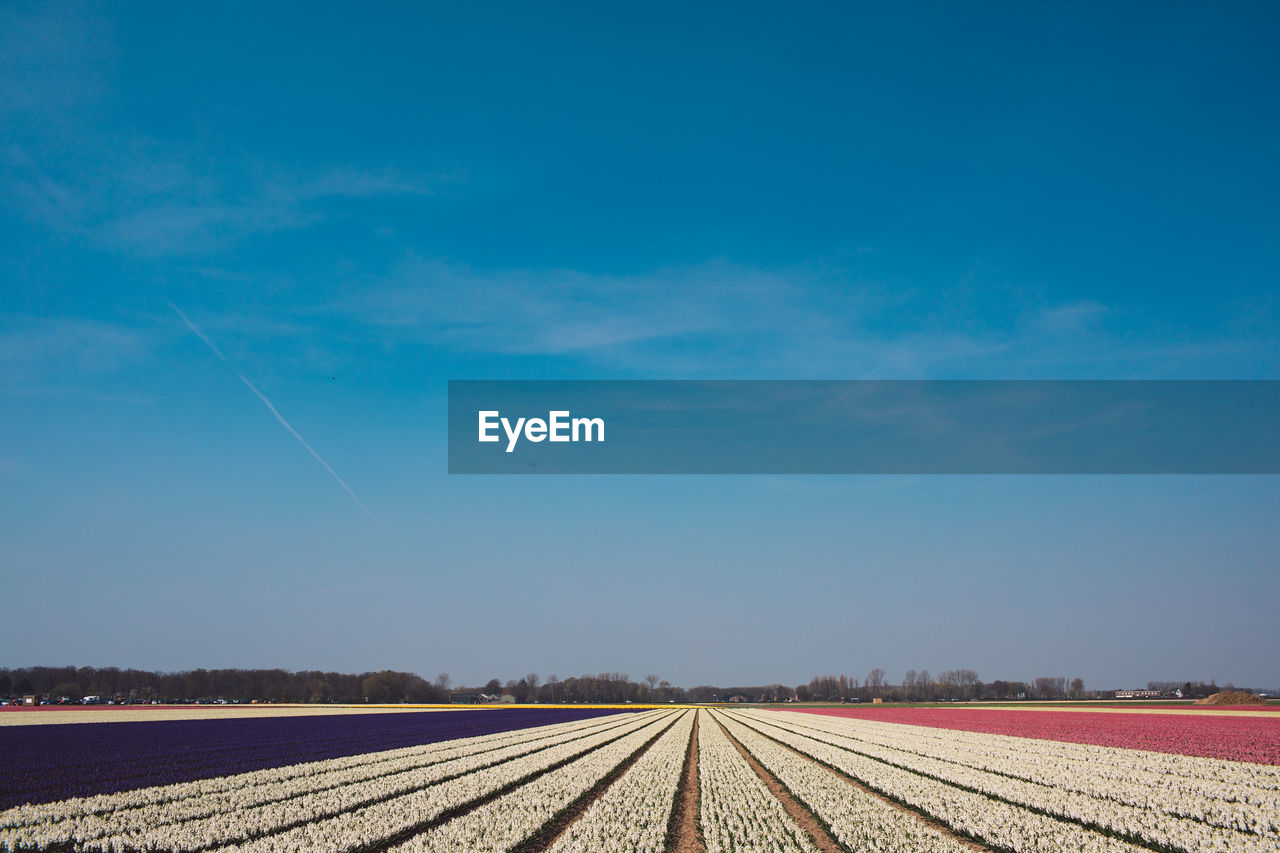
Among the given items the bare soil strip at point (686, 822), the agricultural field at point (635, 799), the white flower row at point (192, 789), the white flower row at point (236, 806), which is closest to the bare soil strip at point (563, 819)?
the agricultural field at point (635, 799)

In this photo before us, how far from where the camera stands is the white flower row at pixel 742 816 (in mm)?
16375

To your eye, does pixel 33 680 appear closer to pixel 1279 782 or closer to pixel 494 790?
pixel 494 790

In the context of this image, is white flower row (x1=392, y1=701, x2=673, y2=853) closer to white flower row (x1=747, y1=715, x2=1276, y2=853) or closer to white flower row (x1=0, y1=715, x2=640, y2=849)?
white flower row (x1=0, y1=715, x2=640, y2=849)

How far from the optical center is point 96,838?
54.2 ft

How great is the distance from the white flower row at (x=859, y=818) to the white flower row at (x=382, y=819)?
9155 millimetres

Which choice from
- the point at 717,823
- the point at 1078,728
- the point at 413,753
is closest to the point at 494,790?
the point at 717,823

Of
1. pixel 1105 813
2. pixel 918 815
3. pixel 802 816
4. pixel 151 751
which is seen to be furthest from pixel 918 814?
pixel 151 751

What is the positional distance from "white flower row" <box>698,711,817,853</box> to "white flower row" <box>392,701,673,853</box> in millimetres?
3754

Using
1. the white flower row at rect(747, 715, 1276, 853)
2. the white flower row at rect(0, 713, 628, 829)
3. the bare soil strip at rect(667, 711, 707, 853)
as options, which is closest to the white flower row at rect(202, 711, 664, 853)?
the white flower row at rect(0, 713, 628, 829)

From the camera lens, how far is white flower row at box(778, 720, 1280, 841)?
18609 mm

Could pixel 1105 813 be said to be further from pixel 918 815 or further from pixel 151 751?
pixel 151 751

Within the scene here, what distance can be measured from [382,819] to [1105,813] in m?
17.0

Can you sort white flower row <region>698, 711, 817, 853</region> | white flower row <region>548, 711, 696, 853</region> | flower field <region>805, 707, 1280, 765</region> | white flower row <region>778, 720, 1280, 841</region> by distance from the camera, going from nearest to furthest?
white flower row <region>548, 711, 696, 853</region>
white flower row <region>698, 711, 817, 853</region>
white flower row <region>778, 720, 1280, 841</region>
flower field <region>805, 707, 1280, 765</region>

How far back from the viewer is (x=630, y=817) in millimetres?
19172
